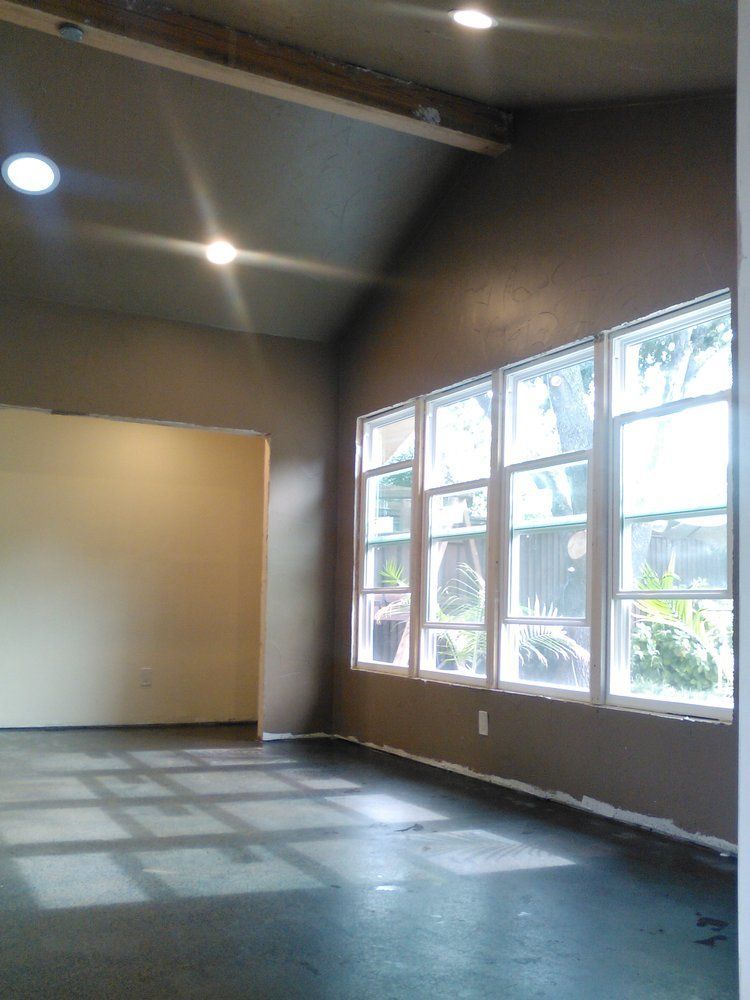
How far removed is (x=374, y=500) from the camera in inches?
282

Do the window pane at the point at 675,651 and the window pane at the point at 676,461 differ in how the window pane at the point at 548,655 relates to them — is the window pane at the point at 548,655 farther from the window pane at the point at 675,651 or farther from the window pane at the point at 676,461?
the window pane at the point at 676,461

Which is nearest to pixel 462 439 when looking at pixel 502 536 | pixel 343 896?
pixel 502 536

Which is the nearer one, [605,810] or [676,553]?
[676,553]

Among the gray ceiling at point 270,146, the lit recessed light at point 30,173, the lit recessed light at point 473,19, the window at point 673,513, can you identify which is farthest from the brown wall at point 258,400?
the lit recessed light at point 473,19

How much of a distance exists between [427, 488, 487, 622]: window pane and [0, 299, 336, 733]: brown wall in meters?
1.45

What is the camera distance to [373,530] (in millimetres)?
7121

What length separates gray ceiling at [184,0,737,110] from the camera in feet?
12.1

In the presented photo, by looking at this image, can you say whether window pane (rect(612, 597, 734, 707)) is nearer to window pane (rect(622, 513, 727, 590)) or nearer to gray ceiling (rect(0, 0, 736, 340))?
window pane (rect(622, 513, 727, 590))

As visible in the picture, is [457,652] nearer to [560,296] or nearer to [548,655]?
[548,655]

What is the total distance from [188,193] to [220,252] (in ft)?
1.97

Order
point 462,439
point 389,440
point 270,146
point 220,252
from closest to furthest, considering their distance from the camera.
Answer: point 270,146 → point 462,439 → point 220,252 → point 389,440

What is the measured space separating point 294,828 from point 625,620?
1850 millimetres

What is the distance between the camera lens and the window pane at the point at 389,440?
6.76m

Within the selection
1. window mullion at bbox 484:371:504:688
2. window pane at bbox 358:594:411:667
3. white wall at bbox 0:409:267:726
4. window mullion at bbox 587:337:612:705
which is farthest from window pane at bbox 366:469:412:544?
window mullion at bbox 587:337:612:705
